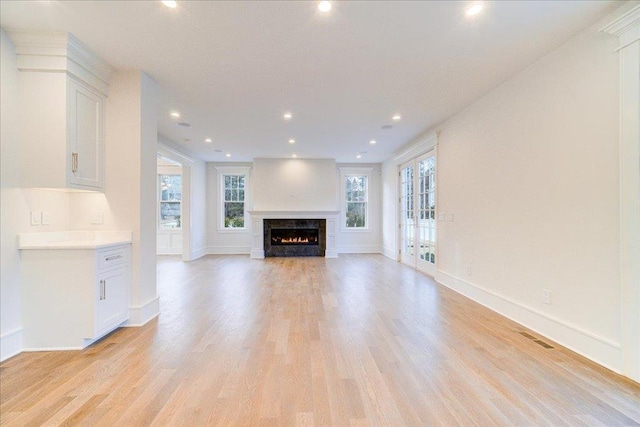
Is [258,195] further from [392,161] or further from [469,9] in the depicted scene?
[469,9]

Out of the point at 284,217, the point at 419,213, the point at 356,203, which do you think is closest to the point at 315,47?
the point at 419,213

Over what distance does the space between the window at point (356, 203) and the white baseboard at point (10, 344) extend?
7.23 m

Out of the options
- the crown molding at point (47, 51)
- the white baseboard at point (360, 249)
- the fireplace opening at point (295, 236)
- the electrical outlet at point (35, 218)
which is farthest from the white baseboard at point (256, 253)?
the crown molding at point (47, 51)

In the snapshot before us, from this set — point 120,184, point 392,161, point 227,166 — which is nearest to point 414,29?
point 120,184

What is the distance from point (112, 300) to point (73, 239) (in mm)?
817

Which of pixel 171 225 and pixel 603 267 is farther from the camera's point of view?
pixel 171 225

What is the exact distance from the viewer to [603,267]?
2.27 meters

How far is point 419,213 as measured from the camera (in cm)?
606

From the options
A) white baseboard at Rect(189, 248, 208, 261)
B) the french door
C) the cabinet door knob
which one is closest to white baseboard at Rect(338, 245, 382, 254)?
the french door

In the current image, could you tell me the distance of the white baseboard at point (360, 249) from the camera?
8648 millimetres

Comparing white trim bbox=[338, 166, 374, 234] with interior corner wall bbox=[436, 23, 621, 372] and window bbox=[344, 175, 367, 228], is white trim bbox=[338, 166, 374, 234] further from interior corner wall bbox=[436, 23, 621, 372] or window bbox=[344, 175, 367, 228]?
interior corner wall bbox=[436, 23, 621, 372]

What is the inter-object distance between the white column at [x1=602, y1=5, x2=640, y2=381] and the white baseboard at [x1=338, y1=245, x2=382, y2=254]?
260 inches

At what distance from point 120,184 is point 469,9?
3558 millimetres

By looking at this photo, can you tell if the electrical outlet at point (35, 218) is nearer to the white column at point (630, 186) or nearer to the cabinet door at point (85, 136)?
the cabinet door at point (85, 136)
